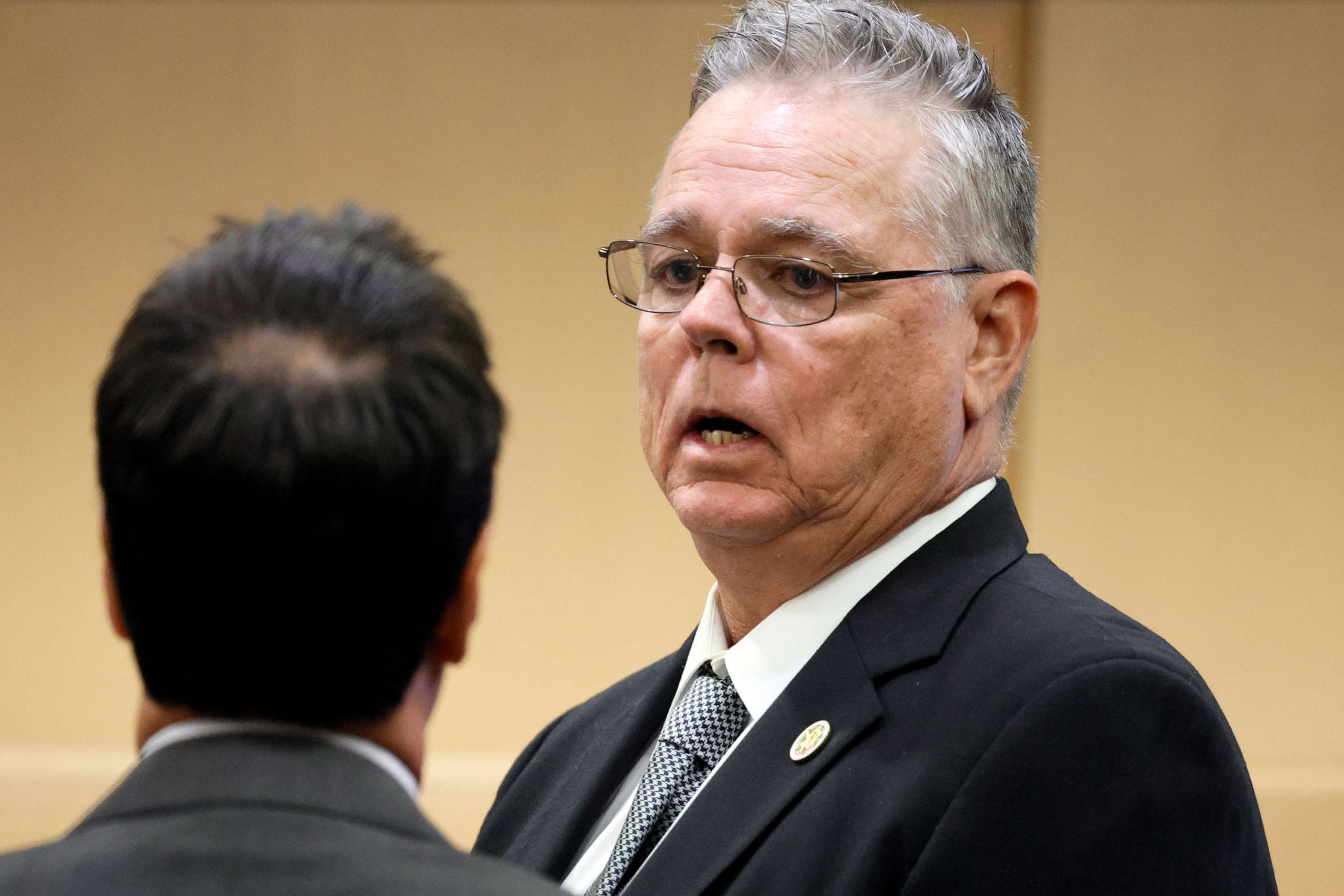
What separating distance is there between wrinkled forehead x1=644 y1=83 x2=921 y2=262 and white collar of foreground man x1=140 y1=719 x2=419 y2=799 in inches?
31.1

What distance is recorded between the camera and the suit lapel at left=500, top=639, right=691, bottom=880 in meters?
1.47

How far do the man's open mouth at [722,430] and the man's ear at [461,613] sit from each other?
0.59 meters

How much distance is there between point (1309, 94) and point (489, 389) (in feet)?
9.97

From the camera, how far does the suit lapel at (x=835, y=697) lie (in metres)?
1.21

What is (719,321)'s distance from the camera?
1.38 metres

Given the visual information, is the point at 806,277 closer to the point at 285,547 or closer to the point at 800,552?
the point at 800,552

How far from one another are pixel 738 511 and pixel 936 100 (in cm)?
48

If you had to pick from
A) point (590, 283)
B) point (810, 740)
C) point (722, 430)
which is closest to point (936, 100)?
point (722, 430)

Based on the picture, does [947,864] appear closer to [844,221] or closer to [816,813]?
[816,813]

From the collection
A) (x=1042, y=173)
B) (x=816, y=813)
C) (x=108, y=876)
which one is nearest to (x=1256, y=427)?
(x=1042, y=173)

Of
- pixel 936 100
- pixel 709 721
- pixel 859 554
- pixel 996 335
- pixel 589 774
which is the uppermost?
pixel 936 100

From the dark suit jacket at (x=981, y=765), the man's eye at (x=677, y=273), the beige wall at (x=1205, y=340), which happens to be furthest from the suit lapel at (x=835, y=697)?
the beige wall at (x=1205, y=340)

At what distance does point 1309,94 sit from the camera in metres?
3.24

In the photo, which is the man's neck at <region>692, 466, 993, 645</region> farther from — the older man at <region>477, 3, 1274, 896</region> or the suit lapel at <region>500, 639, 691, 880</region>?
the suit lapel at <region>500, 639, 691, 880</region>
